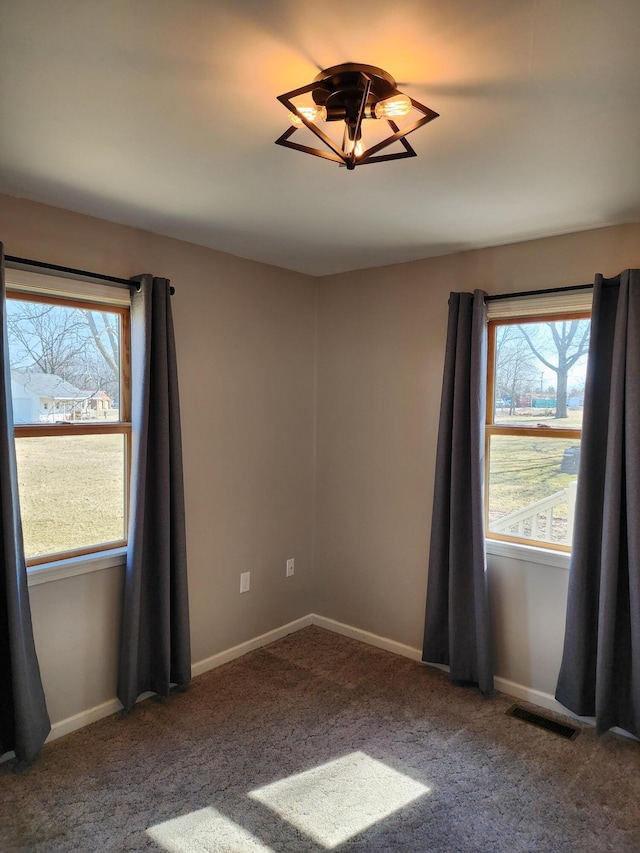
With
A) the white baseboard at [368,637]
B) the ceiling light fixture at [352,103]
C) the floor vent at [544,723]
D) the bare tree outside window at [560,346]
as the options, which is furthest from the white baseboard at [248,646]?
the ceiling light fixture at [352,103]

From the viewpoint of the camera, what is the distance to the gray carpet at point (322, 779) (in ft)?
6.59

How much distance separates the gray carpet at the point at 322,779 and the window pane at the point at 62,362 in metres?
1.52

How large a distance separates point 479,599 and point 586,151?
213 cm

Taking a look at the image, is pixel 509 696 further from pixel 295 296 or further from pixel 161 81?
pixel 161 81

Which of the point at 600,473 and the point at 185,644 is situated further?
the point at 185,644

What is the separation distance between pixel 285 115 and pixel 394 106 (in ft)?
1.17

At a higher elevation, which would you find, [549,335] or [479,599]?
[549,335]

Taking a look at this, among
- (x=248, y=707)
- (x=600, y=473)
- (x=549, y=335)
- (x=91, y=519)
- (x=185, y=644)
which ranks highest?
(x=549, y=335)

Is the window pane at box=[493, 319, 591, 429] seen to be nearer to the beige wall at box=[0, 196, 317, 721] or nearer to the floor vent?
the beige wall at box=[0, 196, 317, 721]

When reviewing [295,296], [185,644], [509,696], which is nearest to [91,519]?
[185,644]

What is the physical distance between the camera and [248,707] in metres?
2.86

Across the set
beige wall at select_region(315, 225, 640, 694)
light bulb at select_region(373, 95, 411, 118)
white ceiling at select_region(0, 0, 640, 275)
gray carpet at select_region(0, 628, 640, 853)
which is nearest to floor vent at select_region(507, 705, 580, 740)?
gray carpet at select_region(0, 628, 640, 853)

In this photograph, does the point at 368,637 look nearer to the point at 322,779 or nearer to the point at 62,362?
the point at 322,779

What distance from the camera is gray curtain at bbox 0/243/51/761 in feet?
7.32
